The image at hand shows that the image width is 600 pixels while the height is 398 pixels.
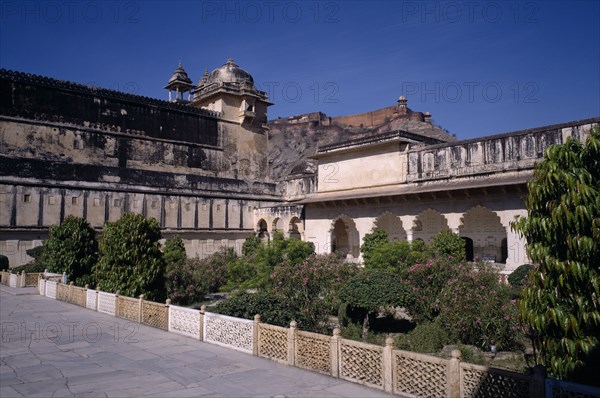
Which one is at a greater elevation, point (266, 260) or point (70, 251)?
point (70, 251)

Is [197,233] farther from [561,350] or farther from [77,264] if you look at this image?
[561,350]

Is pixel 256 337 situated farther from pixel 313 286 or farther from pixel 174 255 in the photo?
pixel 174 255

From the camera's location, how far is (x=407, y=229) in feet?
81.6

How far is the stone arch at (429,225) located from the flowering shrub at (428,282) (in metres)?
11.8

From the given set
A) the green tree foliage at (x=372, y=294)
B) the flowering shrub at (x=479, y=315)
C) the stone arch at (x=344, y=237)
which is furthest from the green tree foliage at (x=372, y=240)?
the flowering shrub at (x=479, y=315)

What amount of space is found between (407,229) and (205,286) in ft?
34.3

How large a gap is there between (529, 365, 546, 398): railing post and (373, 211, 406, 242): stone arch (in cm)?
2138

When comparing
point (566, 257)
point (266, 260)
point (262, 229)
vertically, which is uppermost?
point (262, 229)

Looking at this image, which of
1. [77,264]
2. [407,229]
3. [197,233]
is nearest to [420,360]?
[77,264]

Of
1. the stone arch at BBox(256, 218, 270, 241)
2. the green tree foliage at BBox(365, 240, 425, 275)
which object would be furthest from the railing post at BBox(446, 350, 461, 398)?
the stone arch at BBox(256, 218, 270, 241)

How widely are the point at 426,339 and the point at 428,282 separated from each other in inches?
106

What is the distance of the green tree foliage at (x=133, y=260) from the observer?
15.3 metres

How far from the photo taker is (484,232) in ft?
79.6

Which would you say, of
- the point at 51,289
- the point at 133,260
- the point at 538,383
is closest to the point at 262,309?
the point at 538,383
